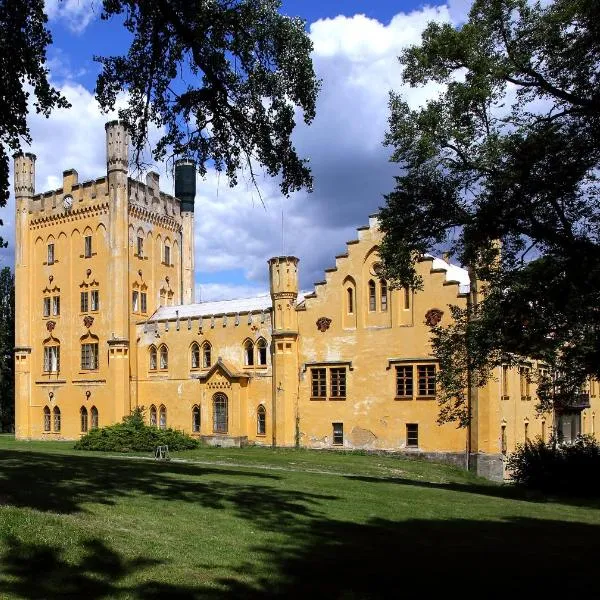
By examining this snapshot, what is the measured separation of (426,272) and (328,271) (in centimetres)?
575

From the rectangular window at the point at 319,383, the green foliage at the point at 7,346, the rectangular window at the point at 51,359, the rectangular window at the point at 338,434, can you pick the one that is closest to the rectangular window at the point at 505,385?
the rectangular window at the point at 338,434

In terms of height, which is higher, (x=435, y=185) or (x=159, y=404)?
(x=435, y=185)

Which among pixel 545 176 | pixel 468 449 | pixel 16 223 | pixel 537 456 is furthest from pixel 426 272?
pixel 16 223

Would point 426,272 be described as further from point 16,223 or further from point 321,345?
point 16,223

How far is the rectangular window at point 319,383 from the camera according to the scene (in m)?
38.7

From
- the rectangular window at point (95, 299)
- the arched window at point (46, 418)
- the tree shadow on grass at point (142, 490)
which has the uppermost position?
the rectangular window at point (95, 299)

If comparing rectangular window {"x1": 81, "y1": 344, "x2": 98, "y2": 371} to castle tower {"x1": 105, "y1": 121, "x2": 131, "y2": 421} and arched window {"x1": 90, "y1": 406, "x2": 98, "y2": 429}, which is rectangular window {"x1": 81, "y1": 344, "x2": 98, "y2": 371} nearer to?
castle tower {"x1": 105, "y1": 121, "x2": 131, "y2": 421}

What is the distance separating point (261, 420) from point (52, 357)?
18815 millimetres

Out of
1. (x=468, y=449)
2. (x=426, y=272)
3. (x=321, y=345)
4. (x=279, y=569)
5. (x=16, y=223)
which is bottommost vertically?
(x=468, y=449)

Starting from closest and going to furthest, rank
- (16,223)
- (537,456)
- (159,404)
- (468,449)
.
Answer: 1. (537,456)
2. (468,449)
3. (159,404)
4. (16,223)

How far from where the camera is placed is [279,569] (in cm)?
925

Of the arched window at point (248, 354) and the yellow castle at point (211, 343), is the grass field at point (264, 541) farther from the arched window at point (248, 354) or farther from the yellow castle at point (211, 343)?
the arched window at point (248, 354)

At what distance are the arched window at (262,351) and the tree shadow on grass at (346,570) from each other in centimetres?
2836

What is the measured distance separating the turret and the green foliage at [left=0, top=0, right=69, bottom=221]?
26583 mm
